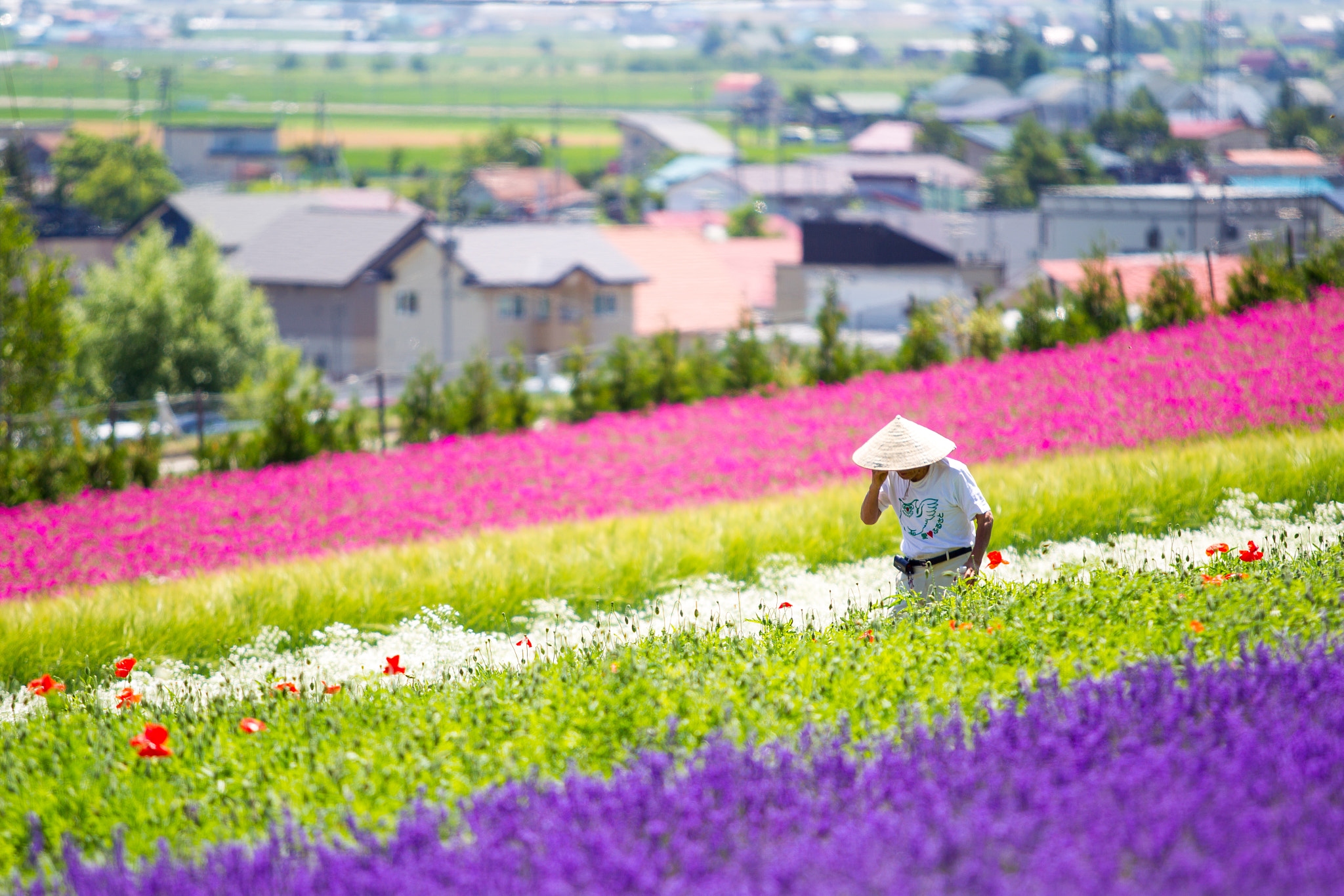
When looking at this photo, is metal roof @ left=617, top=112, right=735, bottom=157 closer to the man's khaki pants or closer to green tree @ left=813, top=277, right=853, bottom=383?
green tree @ left=813, top=277, right=853, bottom=383

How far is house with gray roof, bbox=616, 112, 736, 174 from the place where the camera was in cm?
13812

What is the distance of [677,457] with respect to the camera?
14.8 meters

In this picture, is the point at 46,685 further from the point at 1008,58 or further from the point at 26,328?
the point at 1008,58

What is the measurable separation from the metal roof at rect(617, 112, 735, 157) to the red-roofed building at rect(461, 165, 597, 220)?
23.8 m

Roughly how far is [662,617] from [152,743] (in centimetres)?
382

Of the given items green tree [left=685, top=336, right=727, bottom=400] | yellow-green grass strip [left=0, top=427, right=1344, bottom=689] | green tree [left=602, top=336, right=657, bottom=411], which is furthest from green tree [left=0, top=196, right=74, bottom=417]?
green tree [left=685, top=336, right=727, bottom=400]

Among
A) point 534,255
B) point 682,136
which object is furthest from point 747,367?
point 682,136

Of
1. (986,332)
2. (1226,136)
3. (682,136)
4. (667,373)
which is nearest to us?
(986,332)

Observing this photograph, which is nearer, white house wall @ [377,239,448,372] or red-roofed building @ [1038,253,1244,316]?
red-roofed building @ [1038,253,1244,316]

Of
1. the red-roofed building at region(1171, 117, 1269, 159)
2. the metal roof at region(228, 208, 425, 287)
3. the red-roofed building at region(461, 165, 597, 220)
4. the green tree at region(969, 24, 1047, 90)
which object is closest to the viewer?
the metal roof at region(228, 208, 425, 287)

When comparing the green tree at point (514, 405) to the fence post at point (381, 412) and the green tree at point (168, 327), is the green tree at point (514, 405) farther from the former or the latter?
the green tree at point (168, 327)

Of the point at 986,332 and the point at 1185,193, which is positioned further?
the point at 1185,193

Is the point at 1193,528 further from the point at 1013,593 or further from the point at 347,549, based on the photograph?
the point at 347,549

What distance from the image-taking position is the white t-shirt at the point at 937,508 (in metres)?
6.79
